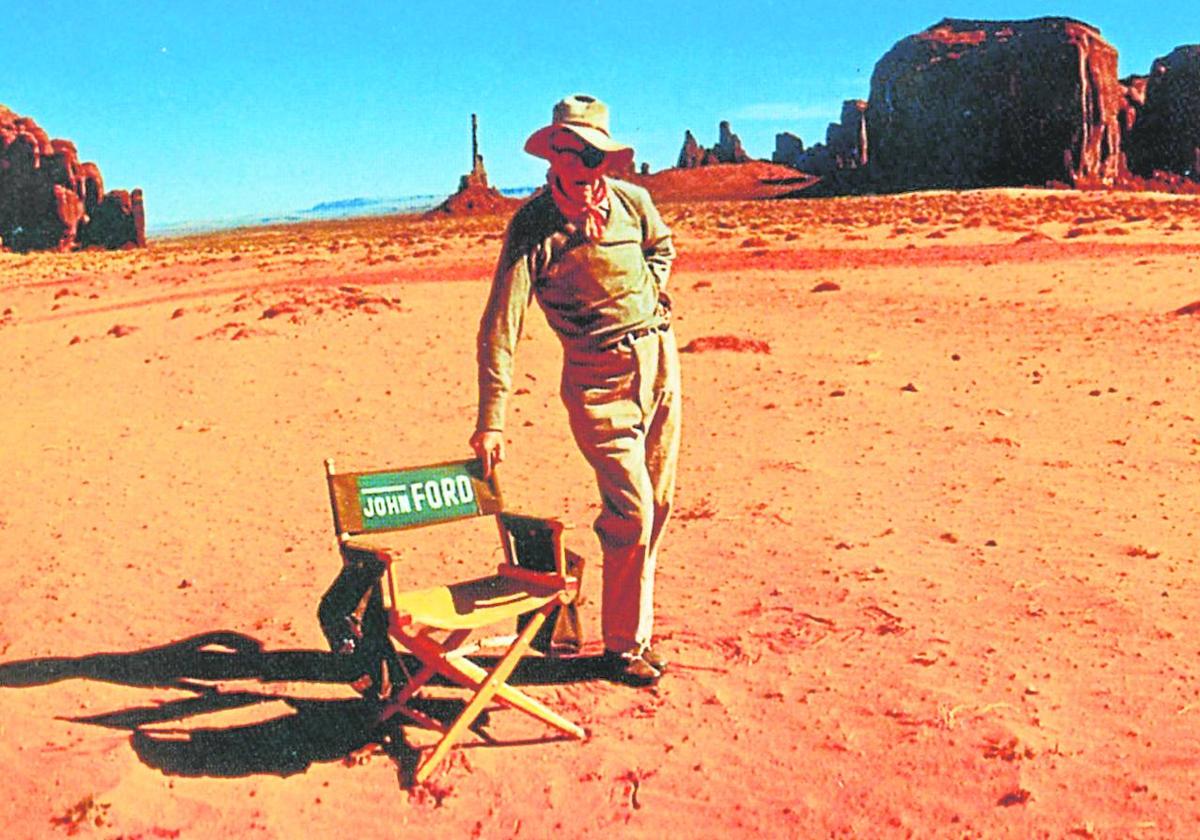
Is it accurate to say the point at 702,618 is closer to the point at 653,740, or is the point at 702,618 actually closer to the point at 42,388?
the point at 653,740

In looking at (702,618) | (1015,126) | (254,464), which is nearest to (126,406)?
(254,464)

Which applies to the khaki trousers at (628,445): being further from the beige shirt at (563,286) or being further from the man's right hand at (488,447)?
the man's right hand at (488,447)

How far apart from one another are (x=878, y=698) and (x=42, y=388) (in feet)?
35.8

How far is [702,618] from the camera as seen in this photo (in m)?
5.33

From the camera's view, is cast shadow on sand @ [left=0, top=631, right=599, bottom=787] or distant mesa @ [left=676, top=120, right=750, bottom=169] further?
distant mesa @ [left=676, top=120, right=750, bottom=169]

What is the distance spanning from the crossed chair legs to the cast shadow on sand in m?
0.11

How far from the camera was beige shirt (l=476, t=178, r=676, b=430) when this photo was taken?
4.14 metres

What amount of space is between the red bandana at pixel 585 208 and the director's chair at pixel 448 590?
95cm

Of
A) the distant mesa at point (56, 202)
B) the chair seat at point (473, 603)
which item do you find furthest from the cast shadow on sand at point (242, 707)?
the distant mesa at point (56, 202)

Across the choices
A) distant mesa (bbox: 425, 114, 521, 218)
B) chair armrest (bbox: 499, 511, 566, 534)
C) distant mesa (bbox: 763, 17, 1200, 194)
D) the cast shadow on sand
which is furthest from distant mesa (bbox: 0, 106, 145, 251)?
chair armrest (bbox: 499, 511, 566, 534)

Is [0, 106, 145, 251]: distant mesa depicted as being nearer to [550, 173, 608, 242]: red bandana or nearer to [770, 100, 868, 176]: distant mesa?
[770, 100, 868, 176]: distant mesa

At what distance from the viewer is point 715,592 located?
18.6 ft

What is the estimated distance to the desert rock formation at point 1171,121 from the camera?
235ft

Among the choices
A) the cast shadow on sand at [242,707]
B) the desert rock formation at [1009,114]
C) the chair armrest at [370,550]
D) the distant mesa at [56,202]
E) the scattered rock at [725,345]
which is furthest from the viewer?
the distant mesa at [56,202]
